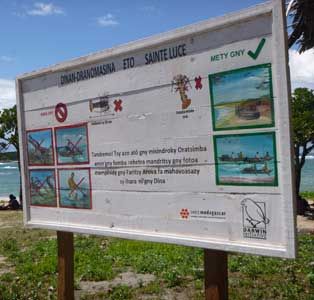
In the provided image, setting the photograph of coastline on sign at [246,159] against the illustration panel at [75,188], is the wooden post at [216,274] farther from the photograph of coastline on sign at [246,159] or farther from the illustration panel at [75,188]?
the illustration panel at [75,188]

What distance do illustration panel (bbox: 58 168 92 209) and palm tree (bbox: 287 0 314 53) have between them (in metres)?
10.1

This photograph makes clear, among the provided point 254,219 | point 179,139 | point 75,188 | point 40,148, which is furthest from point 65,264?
point 254,219

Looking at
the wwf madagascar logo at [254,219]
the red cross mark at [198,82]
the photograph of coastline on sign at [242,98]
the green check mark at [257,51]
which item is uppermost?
the green check mark at [257,51]

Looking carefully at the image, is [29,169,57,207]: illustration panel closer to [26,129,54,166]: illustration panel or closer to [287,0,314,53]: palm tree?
[26,129,54,166]: illustration panel

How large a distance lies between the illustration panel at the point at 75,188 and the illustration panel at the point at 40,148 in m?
0.25

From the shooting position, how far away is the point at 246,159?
10.8 feet

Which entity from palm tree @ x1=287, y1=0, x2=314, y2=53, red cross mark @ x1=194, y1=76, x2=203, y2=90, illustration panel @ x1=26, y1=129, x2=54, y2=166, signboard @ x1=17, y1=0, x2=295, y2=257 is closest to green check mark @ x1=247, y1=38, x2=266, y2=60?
signboard @ x1=17, y1=0, x2=295, y2=257

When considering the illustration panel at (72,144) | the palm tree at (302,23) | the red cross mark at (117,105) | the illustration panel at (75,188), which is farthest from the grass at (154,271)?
the palm tree at (302,23)

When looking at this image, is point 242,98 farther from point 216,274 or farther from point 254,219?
point 216,274

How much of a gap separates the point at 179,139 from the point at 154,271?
4413 millimetres

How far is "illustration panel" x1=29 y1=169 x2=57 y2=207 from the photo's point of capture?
16.3 feet

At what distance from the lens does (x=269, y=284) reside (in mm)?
6566

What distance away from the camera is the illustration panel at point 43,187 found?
196 inches

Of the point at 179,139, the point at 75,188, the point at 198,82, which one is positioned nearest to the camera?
the point at 198,82
